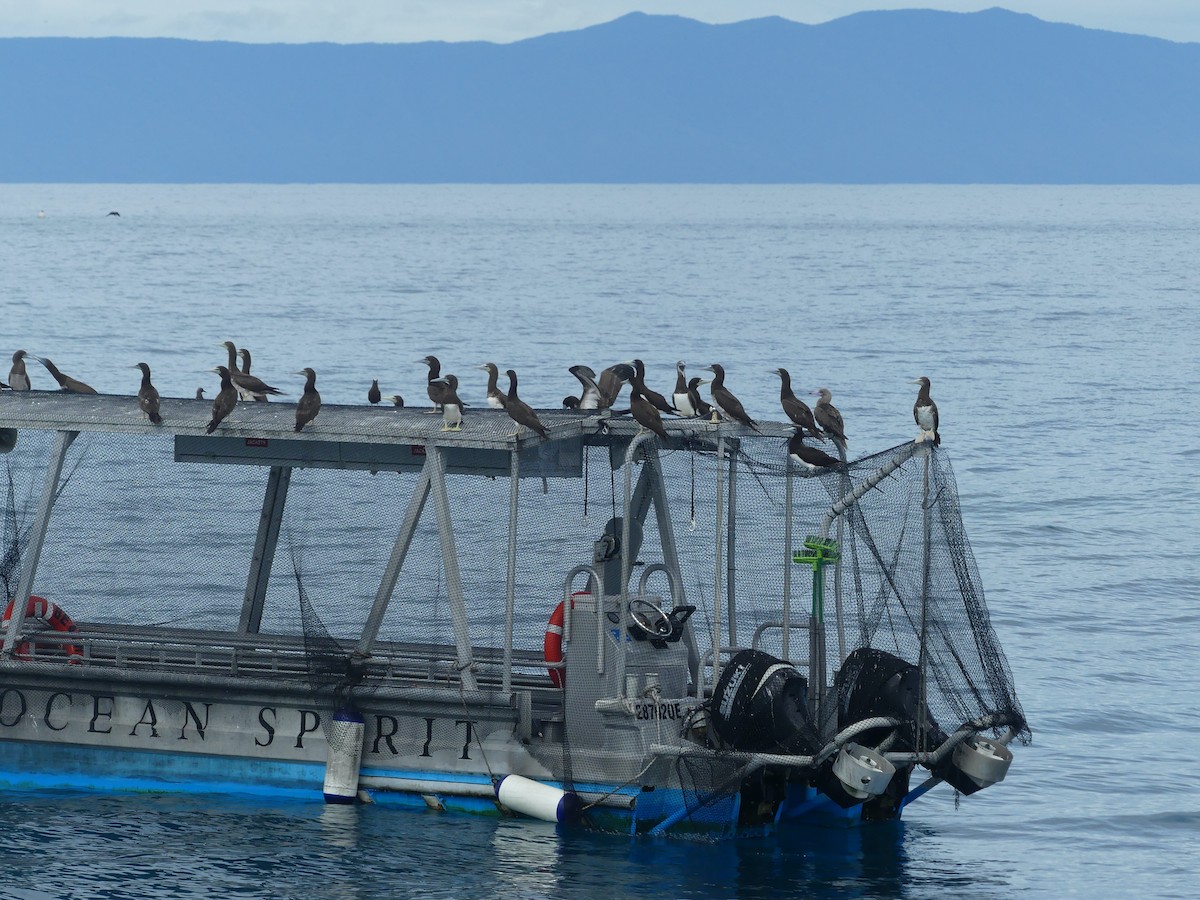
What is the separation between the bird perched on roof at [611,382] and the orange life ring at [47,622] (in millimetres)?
5871

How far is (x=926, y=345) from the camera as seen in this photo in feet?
250

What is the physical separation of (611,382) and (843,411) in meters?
34.6

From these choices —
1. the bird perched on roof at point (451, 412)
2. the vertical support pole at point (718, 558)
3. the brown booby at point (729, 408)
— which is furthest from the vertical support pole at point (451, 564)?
the brown booby at point (729, 408)

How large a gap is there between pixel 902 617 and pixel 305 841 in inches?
236

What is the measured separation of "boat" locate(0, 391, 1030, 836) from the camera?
16.6 meters

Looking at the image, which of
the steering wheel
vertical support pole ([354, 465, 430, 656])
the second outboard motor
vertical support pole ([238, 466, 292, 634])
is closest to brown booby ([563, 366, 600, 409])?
vertical support pole ([238, 466, 292, 634])

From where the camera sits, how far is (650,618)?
1706 centimetres

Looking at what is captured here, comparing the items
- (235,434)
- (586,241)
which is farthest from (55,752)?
(586,241)

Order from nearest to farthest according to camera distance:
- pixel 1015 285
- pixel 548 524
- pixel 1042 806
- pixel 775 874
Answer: pixel 775 874
pixel 1042 806
pixel 548 524
pixel 1015 285

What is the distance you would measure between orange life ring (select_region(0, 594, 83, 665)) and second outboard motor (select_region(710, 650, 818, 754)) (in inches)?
249

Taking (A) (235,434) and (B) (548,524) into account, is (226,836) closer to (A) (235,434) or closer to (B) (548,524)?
(A) (235,434)

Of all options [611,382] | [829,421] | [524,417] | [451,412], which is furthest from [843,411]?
[524,417]

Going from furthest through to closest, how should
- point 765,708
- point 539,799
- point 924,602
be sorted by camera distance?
point 539,799, point 924,602, point 765,708

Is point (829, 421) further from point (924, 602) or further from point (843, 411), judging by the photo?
point (843, 411)
